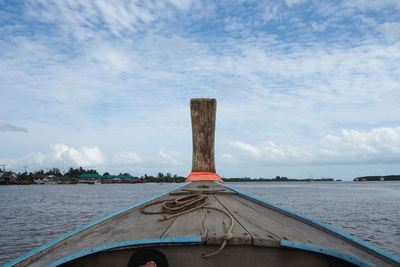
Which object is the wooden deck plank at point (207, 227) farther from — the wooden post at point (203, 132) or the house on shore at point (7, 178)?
the house on shore at point (7, 178)

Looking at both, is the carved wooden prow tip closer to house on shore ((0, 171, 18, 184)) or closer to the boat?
the boat

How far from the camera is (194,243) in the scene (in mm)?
2342

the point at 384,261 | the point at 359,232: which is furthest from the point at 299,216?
the point at 359,232

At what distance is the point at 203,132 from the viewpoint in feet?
17.9

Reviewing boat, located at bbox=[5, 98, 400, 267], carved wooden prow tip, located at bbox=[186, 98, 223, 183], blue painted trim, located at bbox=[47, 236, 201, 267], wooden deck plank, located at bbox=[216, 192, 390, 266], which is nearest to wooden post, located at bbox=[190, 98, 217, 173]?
carved wooden prow tip, located at bbox=[186, 98, 223, 183]

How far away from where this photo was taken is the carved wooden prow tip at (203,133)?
17.6 feet

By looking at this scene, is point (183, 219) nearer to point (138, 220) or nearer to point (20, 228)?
point (138, 220)

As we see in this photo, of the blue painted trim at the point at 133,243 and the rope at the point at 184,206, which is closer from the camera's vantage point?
the blue painted trim at the point at 133,243

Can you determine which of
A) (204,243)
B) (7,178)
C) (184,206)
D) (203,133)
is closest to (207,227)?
(204,243)

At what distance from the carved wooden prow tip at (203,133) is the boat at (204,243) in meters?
2.27

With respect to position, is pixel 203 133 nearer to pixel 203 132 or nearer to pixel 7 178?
pixel 203 132

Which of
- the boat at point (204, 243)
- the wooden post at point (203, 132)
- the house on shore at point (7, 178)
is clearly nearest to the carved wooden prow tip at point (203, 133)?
the wooden post at point (203, 132)

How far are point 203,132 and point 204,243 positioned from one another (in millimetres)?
3215

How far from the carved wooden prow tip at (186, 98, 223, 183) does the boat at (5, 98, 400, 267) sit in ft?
7.46
